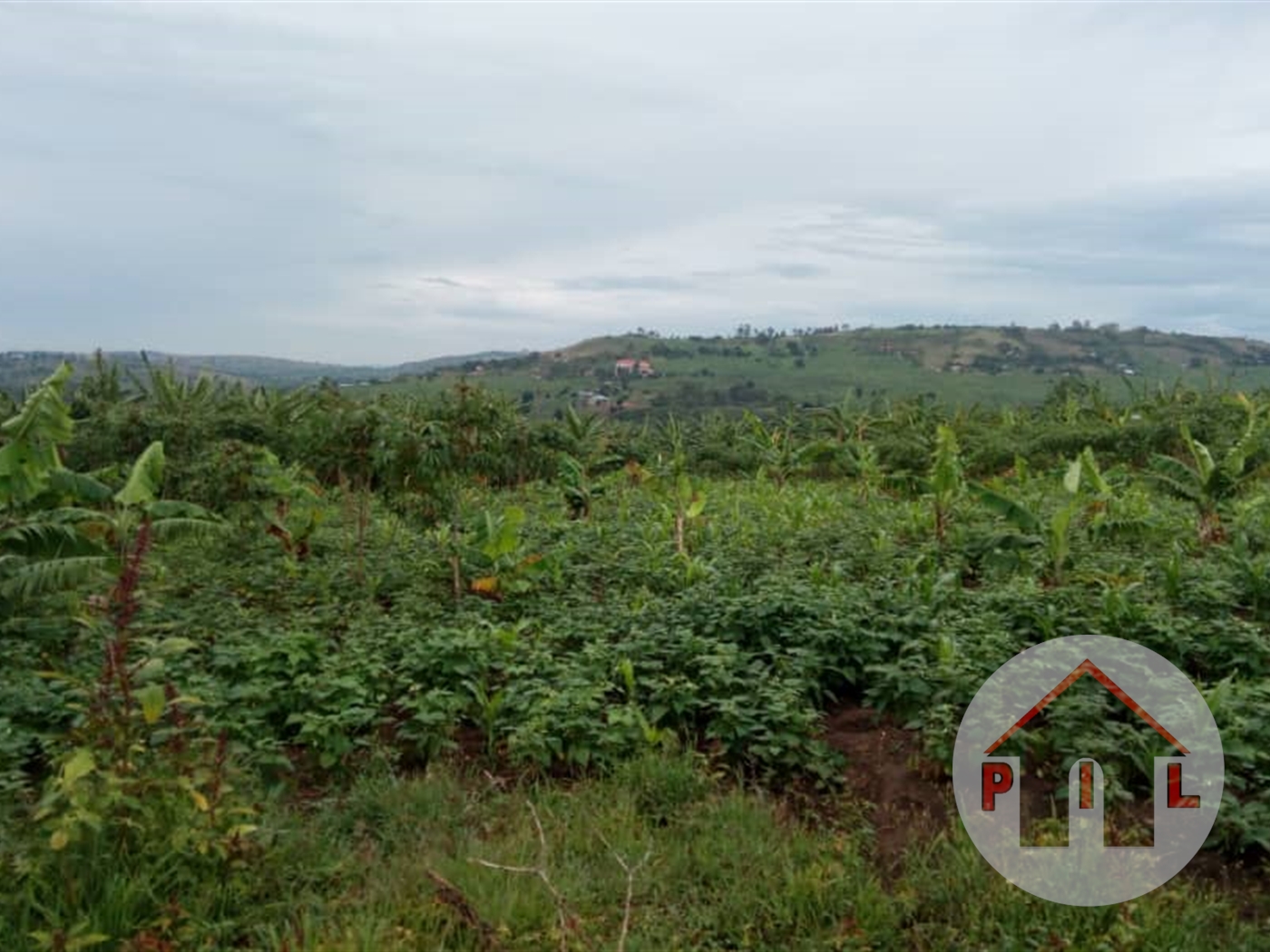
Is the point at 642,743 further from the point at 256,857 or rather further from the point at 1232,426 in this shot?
the point at 1232,426

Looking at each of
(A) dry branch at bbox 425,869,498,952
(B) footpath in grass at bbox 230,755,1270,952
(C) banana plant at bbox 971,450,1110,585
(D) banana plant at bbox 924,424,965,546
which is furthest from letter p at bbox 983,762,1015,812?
(D) banana plant at bbox 924,424,965,546

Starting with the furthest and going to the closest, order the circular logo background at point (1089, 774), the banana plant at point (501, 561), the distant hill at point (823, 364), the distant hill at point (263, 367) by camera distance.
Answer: the distant hill at point (823, 364) → the distant hill at point (263, 367) → the banana plant at point (501, 561) → the circular logo background at point (1089, 774)

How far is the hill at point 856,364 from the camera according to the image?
2058 inches

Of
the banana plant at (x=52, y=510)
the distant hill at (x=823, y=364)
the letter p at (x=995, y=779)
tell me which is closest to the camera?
the letter p at (x=995, y=779)

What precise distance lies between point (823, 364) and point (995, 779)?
64.9 meters

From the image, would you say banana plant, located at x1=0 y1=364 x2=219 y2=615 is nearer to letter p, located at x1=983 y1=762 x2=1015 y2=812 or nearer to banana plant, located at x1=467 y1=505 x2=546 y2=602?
banana plant, located at x1=467 y1=505 x2=546 y2=602

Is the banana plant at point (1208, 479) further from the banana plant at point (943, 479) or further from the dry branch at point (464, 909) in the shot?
the dry branch at point (464, 909)

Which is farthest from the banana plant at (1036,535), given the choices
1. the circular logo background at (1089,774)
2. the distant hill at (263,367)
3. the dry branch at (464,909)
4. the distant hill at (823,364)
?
the distant hill at (823,364)

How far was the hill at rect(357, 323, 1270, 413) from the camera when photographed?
52.3m

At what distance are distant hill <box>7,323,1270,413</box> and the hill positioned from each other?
4.8 inches

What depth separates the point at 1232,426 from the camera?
15.4 metres

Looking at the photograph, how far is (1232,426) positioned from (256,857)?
16.7 m

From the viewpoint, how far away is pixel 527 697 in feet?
16.1

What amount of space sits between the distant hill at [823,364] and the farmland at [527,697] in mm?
36596
